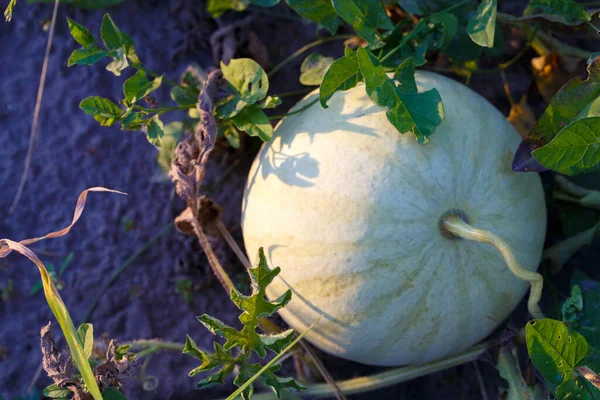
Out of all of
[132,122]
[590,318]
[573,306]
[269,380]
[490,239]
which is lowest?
[590,318]

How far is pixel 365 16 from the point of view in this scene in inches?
62.1

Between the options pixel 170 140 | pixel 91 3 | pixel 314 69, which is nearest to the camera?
pixel 314 69

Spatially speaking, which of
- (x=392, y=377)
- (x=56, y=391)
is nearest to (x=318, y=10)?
(x=392, y=377)

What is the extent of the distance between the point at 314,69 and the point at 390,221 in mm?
578

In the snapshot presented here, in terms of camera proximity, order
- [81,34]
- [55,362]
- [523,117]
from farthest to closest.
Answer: [523,117]
[81,34]
[55,362]

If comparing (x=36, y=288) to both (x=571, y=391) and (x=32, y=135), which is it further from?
(x=571, y=391)

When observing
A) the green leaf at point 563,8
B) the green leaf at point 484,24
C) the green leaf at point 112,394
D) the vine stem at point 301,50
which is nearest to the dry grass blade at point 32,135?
the vine stem at point 301,50

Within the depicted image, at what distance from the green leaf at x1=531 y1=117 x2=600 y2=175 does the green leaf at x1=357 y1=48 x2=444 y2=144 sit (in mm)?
233

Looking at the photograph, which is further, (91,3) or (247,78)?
(91,3)

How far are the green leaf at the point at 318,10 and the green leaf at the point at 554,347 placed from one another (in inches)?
36.4

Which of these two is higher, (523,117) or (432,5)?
(432,5)

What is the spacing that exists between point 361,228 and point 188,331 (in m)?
0.93

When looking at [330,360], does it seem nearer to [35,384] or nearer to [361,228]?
[361,228]

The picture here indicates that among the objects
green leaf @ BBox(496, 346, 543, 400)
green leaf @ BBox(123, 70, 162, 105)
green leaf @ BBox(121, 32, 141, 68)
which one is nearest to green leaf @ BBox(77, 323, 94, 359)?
green leaf @ BBox(123, 70, 162, 105)
